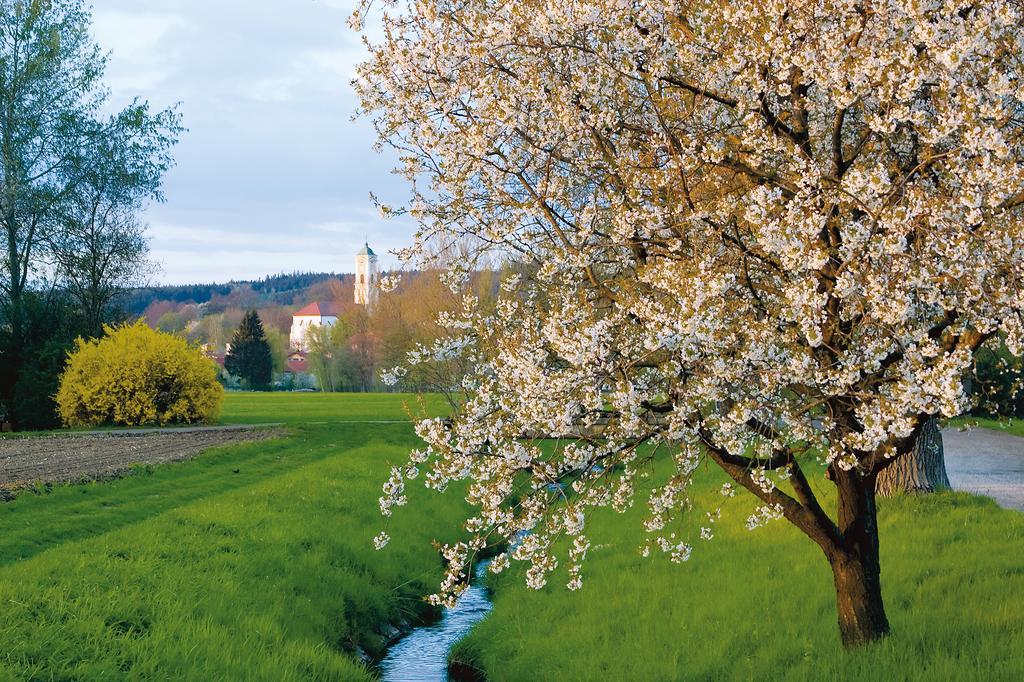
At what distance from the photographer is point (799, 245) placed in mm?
4918

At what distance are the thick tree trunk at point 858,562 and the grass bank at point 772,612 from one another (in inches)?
6.9

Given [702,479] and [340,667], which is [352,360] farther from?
[340,667]

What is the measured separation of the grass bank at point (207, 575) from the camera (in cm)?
789

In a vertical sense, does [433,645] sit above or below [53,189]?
below

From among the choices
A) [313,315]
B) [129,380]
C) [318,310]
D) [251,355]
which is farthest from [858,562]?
[318,310]

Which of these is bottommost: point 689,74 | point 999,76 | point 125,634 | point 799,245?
point 125,634

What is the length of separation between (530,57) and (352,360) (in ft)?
241

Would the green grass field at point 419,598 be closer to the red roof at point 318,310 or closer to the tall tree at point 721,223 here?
the tall tree at point 721,223

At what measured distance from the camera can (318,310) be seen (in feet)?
579

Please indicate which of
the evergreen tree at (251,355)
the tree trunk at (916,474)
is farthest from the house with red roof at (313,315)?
the tree trunk at (916,474)

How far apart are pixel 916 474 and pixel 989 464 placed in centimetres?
724

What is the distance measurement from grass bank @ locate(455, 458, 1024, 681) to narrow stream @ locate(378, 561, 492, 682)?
1.07 ft

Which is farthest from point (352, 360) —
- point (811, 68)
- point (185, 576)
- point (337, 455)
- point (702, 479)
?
point (811, 68)

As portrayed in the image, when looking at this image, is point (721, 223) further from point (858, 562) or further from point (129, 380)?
point (129, 380)
